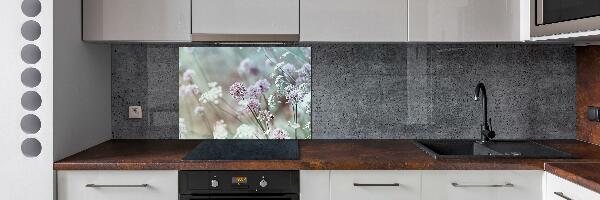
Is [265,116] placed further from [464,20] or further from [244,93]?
[464,20]

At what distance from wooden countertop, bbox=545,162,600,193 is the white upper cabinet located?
1201 millimetres

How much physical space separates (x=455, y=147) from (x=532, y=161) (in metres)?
0.62

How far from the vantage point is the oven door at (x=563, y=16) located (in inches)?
84.2

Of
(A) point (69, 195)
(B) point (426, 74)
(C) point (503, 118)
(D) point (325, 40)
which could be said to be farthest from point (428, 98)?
(A) point (69, 195)

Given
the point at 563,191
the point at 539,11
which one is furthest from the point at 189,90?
the point at 563,191

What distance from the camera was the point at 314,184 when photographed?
2.35 m

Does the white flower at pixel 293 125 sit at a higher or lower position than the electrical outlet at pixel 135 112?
lower

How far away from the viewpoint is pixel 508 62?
9.96 feet
